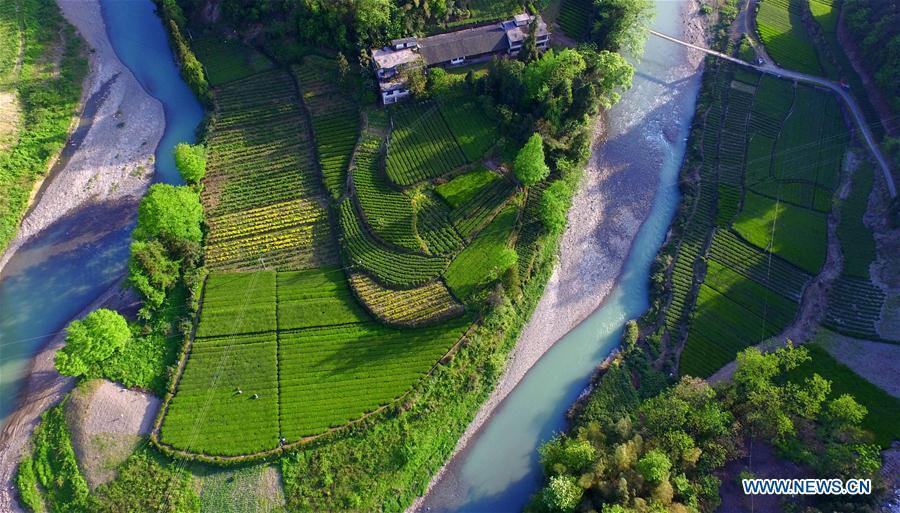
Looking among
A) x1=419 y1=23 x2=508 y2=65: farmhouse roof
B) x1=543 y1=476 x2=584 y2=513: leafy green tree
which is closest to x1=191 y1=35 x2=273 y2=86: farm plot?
x1=419 y1=23 x2=508 y2=65: farmhouse roof

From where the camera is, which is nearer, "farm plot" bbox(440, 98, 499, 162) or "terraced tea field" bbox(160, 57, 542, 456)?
"terraced tea field" bbox(160, 57, 542, 456)

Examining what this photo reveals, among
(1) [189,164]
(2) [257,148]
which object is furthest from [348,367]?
(2) [257,148]

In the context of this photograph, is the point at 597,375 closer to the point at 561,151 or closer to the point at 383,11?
the point at 561,151

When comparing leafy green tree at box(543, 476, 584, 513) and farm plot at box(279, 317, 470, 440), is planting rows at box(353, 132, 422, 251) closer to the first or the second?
farm plot at box(279, 317, 470, 440)

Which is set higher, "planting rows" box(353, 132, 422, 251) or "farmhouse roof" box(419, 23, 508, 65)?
"farmhouse roof" box(419, 23, 508, 65)

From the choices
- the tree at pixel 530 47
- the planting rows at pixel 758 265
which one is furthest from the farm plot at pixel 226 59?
the planting rows at pixel 758 265

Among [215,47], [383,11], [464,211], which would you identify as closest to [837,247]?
[464,211]
